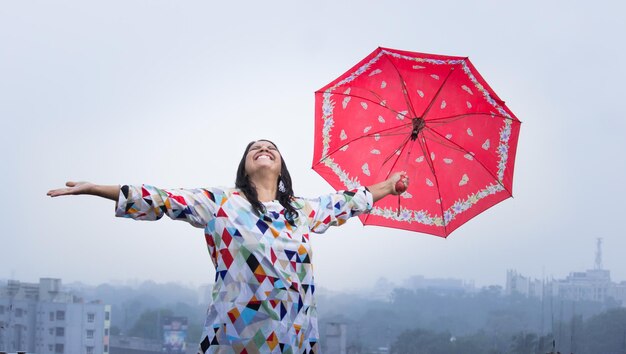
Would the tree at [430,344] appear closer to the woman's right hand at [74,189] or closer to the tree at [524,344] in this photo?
the tree at [524,344]

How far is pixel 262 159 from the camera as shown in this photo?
2936 millimetres

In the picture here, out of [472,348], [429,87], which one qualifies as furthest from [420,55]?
[472,348]

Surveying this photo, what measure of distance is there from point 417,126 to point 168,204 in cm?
117

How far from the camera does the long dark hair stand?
2854 millimetres

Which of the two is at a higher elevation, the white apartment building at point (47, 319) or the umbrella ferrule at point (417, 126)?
the umbrella ferrule at point (417, 126)

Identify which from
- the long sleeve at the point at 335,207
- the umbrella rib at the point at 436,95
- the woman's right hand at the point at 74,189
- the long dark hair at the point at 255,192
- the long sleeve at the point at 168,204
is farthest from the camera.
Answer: the umbrella rib at the point at 436,95

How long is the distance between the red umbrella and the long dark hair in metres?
0.53

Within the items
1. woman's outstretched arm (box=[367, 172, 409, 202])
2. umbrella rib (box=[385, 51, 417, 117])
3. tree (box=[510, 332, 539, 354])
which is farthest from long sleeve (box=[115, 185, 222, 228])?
tree (box=[510, 332, 539, 354])

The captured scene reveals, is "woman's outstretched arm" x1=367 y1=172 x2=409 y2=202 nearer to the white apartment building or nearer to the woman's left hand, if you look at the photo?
the woman's left hand

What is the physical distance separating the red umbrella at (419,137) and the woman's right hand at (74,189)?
1155 mm

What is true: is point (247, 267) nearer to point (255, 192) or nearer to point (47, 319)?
point (255, 192)

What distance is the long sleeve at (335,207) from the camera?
3.01m

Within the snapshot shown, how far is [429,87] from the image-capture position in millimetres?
3471

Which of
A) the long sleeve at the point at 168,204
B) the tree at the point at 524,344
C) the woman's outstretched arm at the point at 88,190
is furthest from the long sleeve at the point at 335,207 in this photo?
the tree at the point at 524,344
